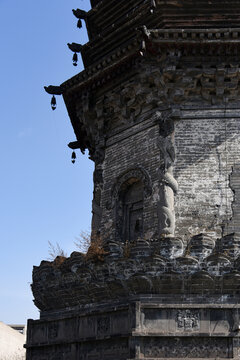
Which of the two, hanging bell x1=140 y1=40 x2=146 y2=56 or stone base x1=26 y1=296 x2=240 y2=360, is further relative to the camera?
hanging bell x1=140 y1=40 x2=146 y2=56

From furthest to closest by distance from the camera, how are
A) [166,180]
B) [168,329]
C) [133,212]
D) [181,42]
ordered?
1. [133,212]
2. [181,42]
3. [166,180]
4. [168,329]

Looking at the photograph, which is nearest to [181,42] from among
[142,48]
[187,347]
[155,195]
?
[142,48]

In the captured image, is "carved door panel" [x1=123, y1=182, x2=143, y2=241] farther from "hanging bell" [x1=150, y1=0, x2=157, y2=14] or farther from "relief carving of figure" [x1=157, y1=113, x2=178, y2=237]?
"hanging bell" [x1=150, y1=0, x2=157, y2=14]

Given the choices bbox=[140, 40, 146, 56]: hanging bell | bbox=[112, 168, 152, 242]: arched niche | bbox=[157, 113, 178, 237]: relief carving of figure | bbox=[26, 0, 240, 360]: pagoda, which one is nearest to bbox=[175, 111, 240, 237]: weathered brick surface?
bbox=[26, 0, 240, 360]: pagoda

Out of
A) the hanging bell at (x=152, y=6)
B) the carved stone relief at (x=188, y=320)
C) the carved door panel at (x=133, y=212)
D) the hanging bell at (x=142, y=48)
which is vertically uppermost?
the hanging bell at (x=152, y=6)

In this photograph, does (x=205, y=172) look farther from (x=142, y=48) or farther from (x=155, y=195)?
(x=142, y=48)

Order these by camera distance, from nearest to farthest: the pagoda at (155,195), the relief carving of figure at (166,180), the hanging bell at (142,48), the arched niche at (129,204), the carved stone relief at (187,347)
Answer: the carved stone relief at (187,347), the pagoda at (155,195), the relief carving of figure at (166,180), the hanging bell at (142,48), the arched niche at (129,204)

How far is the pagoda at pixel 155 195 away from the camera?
11727 mm

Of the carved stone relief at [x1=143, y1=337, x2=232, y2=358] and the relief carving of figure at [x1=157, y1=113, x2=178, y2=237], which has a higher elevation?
the relief carving of figure at [x1=157, y1=113, x2=178, y2=237]

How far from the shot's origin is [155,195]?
1435 centimetres

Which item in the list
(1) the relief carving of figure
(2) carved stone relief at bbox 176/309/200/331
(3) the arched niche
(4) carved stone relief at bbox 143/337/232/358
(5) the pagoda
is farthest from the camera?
(3) the arched niche

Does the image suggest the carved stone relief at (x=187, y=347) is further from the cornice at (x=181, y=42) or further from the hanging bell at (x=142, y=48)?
the cornice at (x=181, y=42)

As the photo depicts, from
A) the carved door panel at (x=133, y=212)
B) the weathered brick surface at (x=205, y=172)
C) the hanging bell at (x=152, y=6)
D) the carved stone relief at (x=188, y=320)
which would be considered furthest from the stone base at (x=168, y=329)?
the hanging bell at (x=152, y=6)

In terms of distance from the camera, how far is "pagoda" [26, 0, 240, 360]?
1173cm
